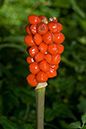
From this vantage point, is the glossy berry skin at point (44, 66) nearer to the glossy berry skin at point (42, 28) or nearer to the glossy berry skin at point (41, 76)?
the glossy berry skin at point (41, 76)

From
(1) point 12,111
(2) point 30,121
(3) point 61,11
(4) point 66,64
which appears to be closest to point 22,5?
(3) point 61,11

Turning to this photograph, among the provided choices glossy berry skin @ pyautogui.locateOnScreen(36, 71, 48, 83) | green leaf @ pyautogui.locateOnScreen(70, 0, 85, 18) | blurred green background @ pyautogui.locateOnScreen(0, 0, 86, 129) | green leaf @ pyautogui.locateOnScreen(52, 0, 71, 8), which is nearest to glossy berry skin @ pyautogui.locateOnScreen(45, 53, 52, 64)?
glossy berry skin @ pyautogui.locateOnScreen(36, 71, 48, 83)

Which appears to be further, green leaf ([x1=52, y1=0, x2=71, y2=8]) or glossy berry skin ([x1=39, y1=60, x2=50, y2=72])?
green leaf ([x1=52, y1=0, x2=71, y2=8])

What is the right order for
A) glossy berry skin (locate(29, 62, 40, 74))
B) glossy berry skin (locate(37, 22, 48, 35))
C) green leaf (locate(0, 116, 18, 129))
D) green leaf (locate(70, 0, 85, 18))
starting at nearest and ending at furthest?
glossy berry skin (locate(37, 22, 48, 35))
glossy berry skin (locate(29, 62, 40, 74))
green leaf (locate(0, 116, 18, 129))
green leaf (locate(70, 0, 85, 18))

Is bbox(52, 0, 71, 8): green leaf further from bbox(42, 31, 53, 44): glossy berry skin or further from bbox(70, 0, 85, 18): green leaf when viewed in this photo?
bbox(42, 31, 53, 44): glossy berry skin

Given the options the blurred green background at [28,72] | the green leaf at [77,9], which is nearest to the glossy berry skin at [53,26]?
the blurred green background at [28,72]

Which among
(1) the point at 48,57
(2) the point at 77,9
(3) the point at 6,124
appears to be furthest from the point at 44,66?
(2) the point at 77,9

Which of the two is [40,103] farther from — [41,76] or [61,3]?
[61,3]

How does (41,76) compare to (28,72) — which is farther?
(28,72)
